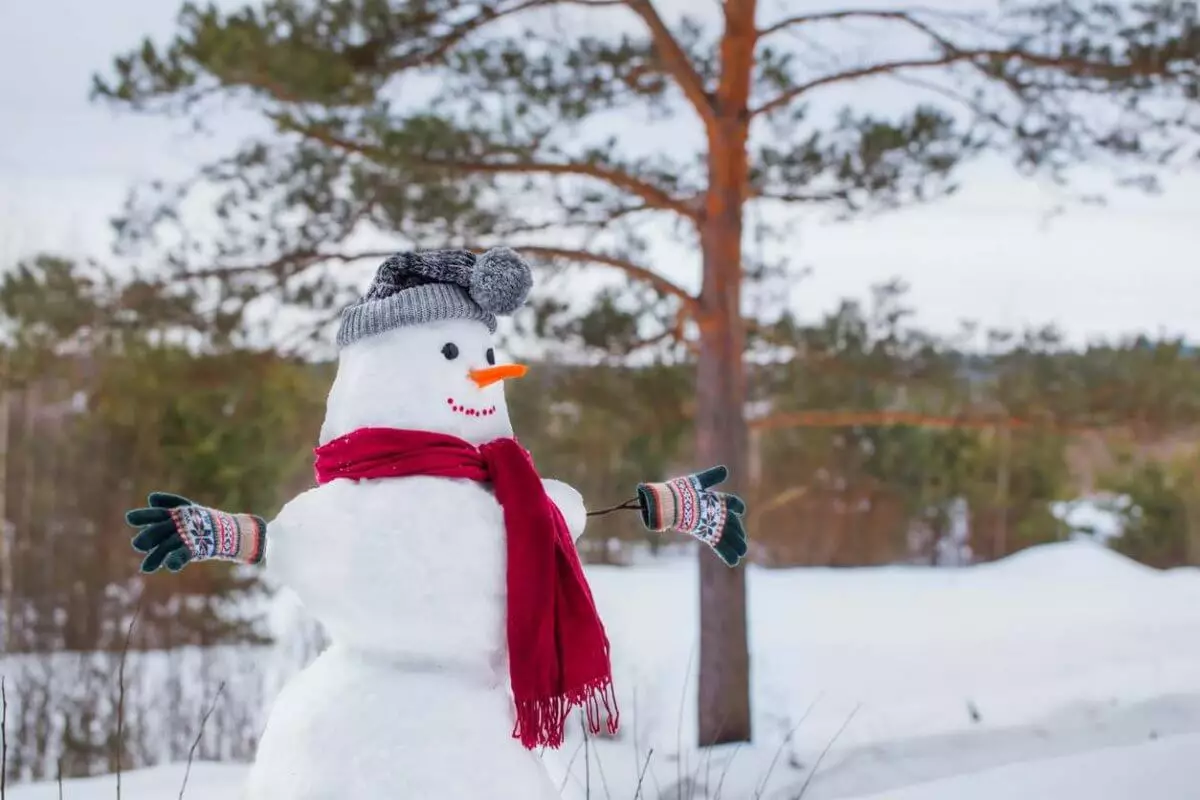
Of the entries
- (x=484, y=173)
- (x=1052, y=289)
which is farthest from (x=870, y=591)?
(x=484, y=173)

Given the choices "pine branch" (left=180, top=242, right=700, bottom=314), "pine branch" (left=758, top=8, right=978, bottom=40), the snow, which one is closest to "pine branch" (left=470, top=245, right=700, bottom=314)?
"pine branch" (left=180, top=242, right=700, bottom=314)

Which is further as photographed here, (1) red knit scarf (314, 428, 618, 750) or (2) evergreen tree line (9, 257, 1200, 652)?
(2) evergreen tree line (9, 257, 1200, 652)

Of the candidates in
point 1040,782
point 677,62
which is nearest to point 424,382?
point 1040,782

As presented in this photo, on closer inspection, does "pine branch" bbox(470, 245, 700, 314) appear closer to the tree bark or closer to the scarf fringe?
the tree bark

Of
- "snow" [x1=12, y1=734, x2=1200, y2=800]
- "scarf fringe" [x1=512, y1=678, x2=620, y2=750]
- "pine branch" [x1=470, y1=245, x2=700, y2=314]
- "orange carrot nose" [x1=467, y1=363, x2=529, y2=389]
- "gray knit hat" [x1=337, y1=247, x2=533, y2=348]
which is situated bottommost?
"snow" [x1=12, y1=734, x2=1200, y2=800]

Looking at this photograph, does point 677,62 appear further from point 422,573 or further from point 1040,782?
point 422,573

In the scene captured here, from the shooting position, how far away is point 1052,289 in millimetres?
6594

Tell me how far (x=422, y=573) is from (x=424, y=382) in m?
0.28

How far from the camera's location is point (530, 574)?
1465 mm

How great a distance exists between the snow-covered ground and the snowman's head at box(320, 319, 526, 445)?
905 mm

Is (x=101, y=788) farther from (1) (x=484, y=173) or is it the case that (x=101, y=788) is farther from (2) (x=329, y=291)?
(1) (x=484, y=173)

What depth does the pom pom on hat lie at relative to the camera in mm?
1587

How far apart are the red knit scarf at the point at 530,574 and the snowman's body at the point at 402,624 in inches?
1.1

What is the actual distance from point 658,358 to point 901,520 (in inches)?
255
